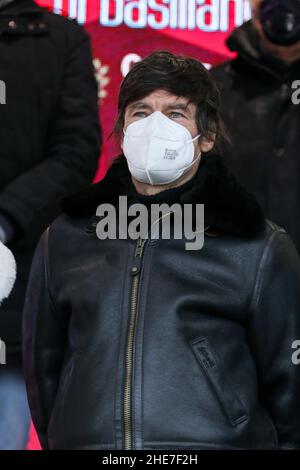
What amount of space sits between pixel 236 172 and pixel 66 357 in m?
1.13

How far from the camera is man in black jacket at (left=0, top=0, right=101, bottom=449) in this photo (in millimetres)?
3414

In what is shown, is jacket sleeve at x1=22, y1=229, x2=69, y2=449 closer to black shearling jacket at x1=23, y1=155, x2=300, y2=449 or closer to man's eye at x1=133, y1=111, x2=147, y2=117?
black shearling jacket at x1=23, y1=155, x2=300, y2=449

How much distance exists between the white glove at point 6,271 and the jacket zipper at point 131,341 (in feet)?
1.64

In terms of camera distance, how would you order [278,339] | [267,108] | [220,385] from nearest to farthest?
[220,385], [278,339], [267,108]

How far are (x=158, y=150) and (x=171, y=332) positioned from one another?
0.50 m

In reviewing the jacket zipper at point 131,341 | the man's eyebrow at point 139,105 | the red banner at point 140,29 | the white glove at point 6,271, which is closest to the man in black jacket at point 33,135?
the white glove at point 6,271

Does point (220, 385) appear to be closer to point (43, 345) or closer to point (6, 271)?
point (43, 345)

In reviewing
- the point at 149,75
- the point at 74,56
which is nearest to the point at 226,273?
the point at 149,75

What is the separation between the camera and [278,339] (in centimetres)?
275

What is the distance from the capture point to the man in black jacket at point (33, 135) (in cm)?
341

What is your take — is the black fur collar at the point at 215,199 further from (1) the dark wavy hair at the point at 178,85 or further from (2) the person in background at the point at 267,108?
(2) the person in background at the point at 267,108

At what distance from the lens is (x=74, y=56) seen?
11.9 feet

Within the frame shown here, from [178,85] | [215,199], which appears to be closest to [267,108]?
[178,85]
